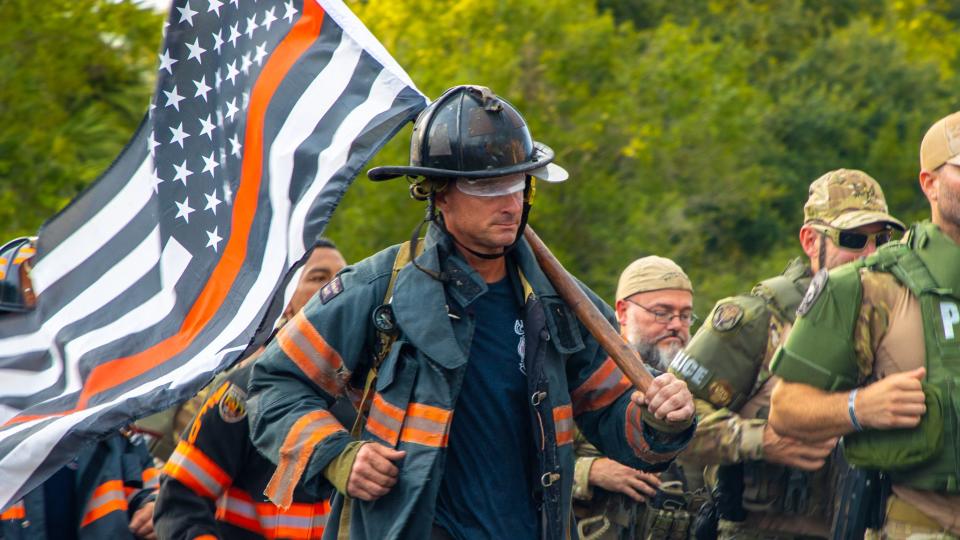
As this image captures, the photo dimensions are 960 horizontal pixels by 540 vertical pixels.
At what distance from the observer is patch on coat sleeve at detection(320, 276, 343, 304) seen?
5.98 meters

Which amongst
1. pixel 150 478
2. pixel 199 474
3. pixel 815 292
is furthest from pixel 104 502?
pixel 815 292

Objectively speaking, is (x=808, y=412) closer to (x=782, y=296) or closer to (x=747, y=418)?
(x=747, y=418)

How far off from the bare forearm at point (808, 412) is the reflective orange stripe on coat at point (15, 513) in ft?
10.5

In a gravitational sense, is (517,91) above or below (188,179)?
below

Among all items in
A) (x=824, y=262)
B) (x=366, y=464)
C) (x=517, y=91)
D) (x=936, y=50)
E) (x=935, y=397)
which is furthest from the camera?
(x=936, y=50)

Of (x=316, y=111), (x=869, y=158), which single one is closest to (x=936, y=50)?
(x=869, y=158)

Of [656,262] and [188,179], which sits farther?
[656,262]

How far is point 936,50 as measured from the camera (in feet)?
129

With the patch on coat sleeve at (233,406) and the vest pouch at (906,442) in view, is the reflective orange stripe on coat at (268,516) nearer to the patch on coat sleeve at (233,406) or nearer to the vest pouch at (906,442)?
the patch on coat sleeve at (233,406)

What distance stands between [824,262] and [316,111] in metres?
2.91

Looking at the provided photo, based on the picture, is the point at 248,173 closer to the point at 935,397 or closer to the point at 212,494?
the point at 212,494

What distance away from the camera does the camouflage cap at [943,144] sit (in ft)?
20.9

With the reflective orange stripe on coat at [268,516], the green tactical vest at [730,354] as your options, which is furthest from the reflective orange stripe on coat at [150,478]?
the green tactical vest at [730,354]

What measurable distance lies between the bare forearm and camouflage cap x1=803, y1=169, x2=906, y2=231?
7.66ft
